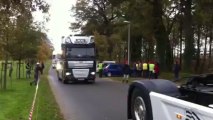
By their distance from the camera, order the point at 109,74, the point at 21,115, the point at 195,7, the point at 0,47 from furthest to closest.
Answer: the point at 109,74, the point at 195,7, the point at 0,47, the point at 21,115

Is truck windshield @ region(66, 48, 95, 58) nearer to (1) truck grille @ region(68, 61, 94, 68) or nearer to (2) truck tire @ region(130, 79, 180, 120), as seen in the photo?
(1) truck grille @ region(68, 61, 94, 68)

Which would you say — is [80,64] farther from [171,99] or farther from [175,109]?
[175,109]

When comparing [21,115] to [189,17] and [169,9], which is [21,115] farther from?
[169,9]

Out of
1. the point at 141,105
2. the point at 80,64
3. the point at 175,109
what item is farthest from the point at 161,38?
the point at 175,109

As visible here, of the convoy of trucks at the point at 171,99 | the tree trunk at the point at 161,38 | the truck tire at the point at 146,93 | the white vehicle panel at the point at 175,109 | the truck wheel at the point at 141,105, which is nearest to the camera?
the white vehicle panel at the point at 175,109

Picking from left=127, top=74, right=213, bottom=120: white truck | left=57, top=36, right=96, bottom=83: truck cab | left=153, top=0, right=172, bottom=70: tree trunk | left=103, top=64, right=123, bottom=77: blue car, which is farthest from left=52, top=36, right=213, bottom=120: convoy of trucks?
left=103, top=64, right=123, bottom=77: blue car

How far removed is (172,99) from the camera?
24.3 ft

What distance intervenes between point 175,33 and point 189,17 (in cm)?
2655

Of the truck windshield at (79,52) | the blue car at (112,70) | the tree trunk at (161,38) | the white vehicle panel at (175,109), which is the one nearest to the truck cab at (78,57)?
the truck windshield at (79,52)

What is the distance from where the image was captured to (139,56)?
7369 centimetres

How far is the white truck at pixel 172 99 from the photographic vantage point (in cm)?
678

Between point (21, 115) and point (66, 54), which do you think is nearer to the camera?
point (21, 115)

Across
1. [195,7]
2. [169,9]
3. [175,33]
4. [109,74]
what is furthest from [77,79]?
[175,33]

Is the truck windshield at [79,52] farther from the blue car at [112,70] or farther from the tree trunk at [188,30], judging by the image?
the blue car at [112,70]
